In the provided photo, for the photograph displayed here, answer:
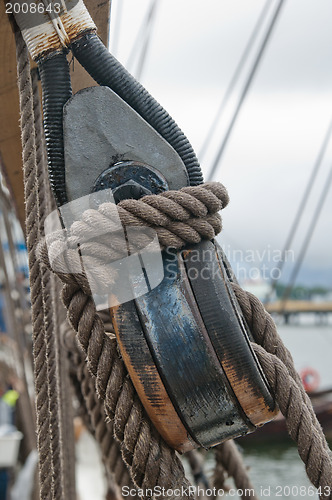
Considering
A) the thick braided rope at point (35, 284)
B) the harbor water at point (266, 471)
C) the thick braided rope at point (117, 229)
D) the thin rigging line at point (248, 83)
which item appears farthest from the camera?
the harbor water at point (266, 471)

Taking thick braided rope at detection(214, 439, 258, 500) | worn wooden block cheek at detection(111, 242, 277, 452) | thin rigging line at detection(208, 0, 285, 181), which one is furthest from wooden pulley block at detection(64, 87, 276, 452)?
thin rigging line at detection(208, 0, 285, 181)

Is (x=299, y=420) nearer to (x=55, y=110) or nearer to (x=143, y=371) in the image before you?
(x=143, y=371)

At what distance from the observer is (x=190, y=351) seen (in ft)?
2.40

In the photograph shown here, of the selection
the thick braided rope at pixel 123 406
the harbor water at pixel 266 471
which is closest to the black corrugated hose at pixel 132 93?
the thick braided rope at pixel 123 406

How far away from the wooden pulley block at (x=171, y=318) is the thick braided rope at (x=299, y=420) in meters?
0.02

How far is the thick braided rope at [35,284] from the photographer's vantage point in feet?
3.08

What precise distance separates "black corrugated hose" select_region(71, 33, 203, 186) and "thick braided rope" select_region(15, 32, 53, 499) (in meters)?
0.16

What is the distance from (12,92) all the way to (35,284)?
570mm

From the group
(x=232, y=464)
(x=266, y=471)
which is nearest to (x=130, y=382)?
(x=232, y=464)

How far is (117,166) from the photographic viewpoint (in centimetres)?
77

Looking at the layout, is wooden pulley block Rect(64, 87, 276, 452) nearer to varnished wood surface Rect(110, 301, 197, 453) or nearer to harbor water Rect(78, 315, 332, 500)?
varnished wood surface Rect(110, 301, 197, 453)

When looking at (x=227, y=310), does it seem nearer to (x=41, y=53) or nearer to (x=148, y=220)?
(x=148, y=220)

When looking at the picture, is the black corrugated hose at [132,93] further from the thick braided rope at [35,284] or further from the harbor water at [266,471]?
the harbor water at [266,471]

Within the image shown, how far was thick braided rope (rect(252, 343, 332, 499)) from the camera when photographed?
2.55 feet
